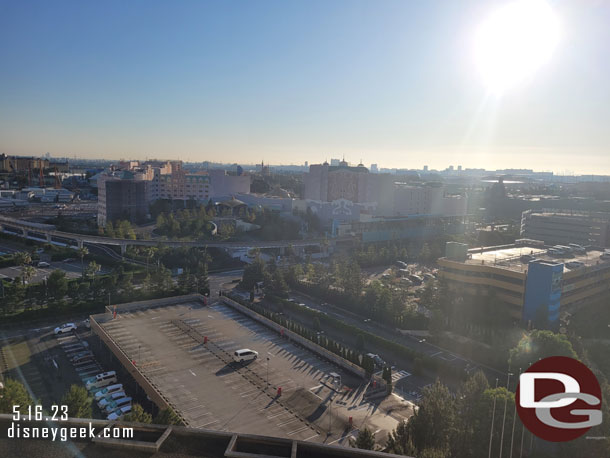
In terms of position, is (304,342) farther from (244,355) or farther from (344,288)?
(344,288)

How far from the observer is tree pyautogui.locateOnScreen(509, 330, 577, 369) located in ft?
21.0

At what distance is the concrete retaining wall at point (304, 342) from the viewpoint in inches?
284

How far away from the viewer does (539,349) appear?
654 centimetres

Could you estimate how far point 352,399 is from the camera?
636cm

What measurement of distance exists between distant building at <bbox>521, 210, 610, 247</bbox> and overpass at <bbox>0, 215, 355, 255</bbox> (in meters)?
8.11

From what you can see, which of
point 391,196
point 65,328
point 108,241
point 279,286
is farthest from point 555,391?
point 391,196

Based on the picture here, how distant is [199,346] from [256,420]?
2.65m

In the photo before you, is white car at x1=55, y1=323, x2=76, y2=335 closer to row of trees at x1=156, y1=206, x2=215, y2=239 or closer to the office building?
the office building

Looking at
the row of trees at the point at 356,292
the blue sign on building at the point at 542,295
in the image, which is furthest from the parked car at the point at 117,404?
the blue sign on building at the point at 542,295

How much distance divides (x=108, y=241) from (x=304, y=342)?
11462mm

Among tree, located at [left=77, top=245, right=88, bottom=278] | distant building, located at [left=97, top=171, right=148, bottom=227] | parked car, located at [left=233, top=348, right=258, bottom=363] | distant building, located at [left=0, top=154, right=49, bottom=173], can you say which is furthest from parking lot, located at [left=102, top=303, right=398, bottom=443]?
distant building, located at [left=0, top=154, right=49, bottom=173]

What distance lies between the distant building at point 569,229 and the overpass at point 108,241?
8.11 metres

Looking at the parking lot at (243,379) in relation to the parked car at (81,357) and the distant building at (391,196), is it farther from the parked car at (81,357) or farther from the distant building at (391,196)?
the distant building at (391,196)

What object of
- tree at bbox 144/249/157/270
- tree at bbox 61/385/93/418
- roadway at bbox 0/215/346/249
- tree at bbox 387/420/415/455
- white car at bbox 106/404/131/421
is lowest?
white car at bbox 106/404/131/421
